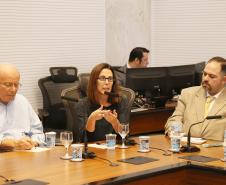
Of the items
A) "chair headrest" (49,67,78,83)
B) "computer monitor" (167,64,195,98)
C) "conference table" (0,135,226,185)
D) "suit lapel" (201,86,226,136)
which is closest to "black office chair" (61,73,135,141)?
"suit lapel" (201,86,226,136)

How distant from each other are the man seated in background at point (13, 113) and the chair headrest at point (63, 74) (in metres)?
2.56

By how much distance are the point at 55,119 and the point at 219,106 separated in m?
2.75

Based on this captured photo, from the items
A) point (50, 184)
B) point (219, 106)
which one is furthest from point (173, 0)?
point (50, 184)

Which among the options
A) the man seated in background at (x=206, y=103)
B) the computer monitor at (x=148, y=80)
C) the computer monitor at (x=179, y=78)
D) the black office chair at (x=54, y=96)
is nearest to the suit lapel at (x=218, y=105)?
the man seated in background at (x=206, y=103)

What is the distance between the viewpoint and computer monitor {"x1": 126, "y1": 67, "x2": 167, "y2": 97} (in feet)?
19.3

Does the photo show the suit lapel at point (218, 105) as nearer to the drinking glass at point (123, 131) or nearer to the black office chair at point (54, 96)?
the drinking glass at point (123, 131)

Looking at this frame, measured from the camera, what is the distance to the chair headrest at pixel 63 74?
6781 millimetres

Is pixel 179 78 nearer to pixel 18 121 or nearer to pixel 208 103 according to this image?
pixel 208 103

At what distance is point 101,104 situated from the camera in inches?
173

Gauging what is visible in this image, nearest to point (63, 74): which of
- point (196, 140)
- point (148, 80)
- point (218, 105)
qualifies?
point (148, 80)

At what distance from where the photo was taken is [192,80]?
21.6ft

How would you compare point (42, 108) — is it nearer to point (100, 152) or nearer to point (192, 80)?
point (192, 80)

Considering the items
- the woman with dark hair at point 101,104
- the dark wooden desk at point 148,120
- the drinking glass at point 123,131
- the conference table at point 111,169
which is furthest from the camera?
the dark wooden desk at point 148,120

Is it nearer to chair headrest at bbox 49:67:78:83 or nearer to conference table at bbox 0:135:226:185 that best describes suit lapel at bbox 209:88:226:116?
conference table at bbox 0:135:226:185
